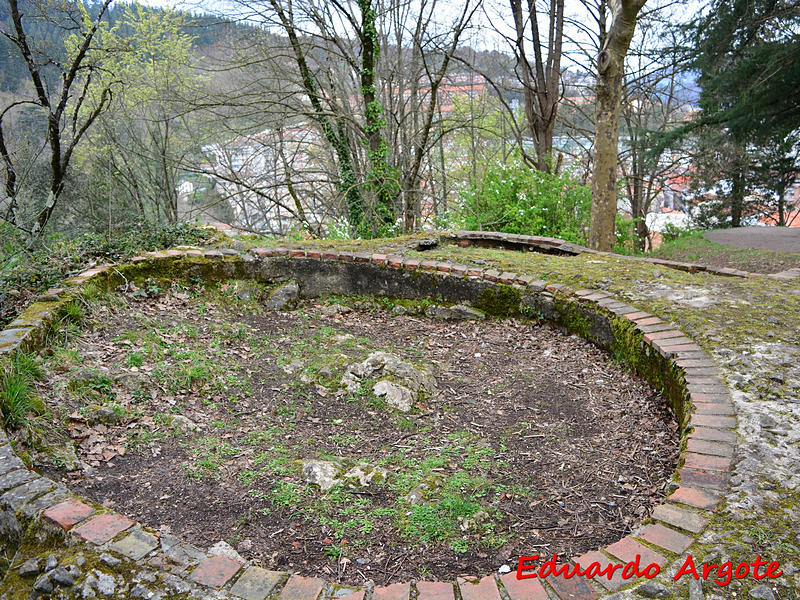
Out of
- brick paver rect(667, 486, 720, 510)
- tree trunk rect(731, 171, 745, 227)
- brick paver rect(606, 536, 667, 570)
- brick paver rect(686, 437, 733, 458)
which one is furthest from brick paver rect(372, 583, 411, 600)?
tree trunk rect(731, 171, 745, 227)

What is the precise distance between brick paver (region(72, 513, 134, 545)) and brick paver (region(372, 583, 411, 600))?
938 millimetres

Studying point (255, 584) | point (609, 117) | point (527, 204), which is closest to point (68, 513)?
point (255, 584)

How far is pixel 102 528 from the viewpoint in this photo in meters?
1.82

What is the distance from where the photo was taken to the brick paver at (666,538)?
1.70m

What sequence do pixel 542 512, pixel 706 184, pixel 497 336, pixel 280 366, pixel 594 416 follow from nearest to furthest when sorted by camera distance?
pixel 542 512
pixel 594 416
pixel 280 366
pixel 497 336
pixel 706 184

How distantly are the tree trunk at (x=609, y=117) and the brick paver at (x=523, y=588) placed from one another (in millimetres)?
5786

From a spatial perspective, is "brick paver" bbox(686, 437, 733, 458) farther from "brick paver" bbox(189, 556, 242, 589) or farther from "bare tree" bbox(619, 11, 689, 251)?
"bare tree" bbox(619, 11, 689, 251)

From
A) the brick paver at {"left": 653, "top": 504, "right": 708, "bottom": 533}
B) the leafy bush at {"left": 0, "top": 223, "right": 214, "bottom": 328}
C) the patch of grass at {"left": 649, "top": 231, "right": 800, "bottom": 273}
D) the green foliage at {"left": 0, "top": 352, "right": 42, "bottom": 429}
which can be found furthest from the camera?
the patch of grass at {"left": 649, "top": 231, "right": 800, "bottom": 273}

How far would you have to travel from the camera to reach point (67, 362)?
3.11m

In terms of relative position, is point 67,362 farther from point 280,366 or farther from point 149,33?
point 149,33

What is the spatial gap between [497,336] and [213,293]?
269 centimetres

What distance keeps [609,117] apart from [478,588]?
6120 mm

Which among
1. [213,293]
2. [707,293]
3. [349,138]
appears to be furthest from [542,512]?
[349,138]

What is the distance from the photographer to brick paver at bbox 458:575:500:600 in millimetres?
1568
